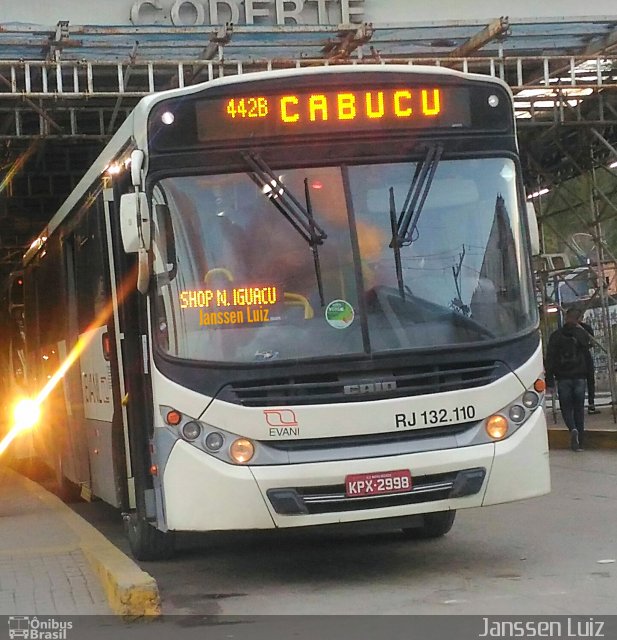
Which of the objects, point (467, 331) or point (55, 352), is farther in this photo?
point (55, 352)

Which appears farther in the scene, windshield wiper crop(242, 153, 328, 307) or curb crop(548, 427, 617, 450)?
curb crop(548, 427, 617, 450)

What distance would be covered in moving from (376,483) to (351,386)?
62 cm

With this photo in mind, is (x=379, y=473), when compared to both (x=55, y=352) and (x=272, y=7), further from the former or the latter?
(x=272, y=7)

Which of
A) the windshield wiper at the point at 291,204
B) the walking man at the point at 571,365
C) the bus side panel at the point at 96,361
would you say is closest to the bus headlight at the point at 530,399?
the windshield wiper at the point at 291,204

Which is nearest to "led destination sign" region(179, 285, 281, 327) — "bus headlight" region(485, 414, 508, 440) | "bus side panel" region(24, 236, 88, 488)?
"bus headlight" region(485, 414, 508, 440)

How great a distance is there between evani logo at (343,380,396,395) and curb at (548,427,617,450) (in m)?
11.2

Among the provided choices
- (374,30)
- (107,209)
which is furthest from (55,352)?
(374,30)

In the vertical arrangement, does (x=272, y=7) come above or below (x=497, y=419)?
above

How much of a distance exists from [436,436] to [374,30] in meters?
9.28

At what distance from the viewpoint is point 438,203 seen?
326 inches

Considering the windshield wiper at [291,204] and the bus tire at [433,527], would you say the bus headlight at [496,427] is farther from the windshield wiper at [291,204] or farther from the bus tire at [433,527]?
the bus tire at [433,527]

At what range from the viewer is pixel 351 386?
7.95m

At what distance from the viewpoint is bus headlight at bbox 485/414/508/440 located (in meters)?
8.15

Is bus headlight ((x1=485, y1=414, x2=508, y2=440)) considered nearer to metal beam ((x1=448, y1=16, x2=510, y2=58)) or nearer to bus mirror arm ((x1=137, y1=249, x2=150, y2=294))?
bus mirror arm ((x1=137, y1=249, x2=150, y2=294))
